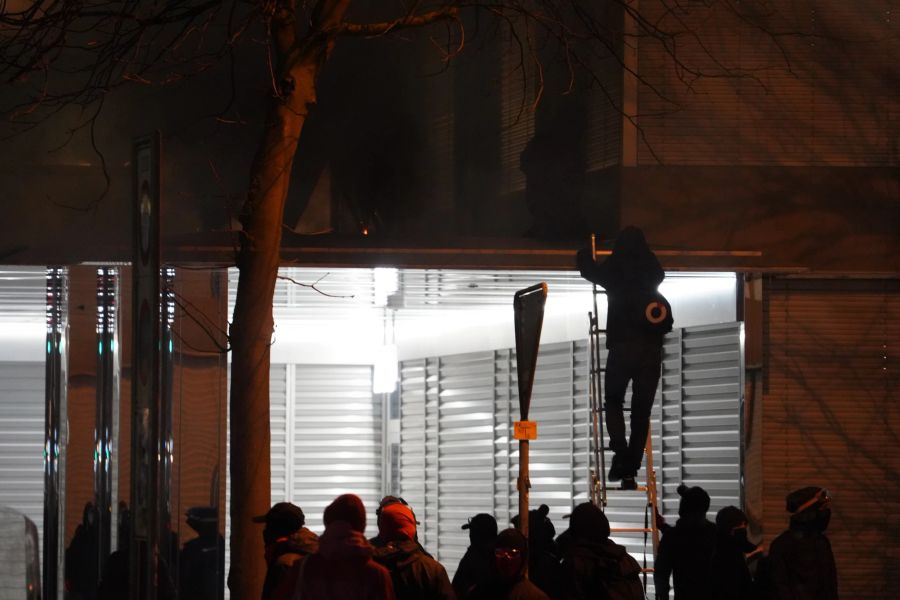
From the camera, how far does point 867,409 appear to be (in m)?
12.3

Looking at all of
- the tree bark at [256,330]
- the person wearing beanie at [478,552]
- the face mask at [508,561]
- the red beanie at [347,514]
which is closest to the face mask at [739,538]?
the person wearing beanie at [478,552]

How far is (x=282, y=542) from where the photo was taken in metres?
7.34

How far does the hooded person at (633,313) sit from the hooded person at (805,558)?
141 cm

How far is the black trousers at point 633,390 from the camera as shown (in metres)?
10.0

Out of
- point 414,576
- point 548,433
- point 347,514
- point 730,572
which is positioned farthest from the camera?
point 548,433

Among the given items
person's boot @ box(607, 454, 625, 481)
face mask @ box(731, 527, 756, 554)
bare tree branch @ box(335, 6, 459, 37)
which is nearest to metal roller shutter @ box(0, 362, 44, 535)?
person's boot @ box(607, 454, 625, 481)

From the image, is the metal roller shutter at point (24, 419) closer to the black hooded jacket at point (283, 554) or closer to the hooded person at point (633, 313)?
the hooded person at point (633, 313)

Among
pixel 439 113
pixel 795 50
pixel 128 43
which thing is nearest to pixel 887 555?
pixel 795 50

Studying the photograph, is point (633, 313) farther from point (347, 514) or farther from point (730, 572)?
point (347, 514)

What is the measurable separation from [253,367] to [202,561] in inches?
192

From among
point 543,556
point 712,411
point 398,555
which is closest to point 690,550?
point 543,556

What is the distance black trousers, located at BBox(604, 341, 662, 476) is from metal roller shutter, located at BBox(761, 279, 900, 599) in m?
2.23

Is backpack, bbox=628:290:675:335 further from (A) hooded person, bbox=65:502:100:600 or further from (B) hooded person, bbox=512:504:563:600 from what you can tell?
(A) hooded person, bbox=65:502:100:600

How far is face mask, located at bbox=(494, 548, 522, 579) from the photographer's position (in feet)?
22.7
